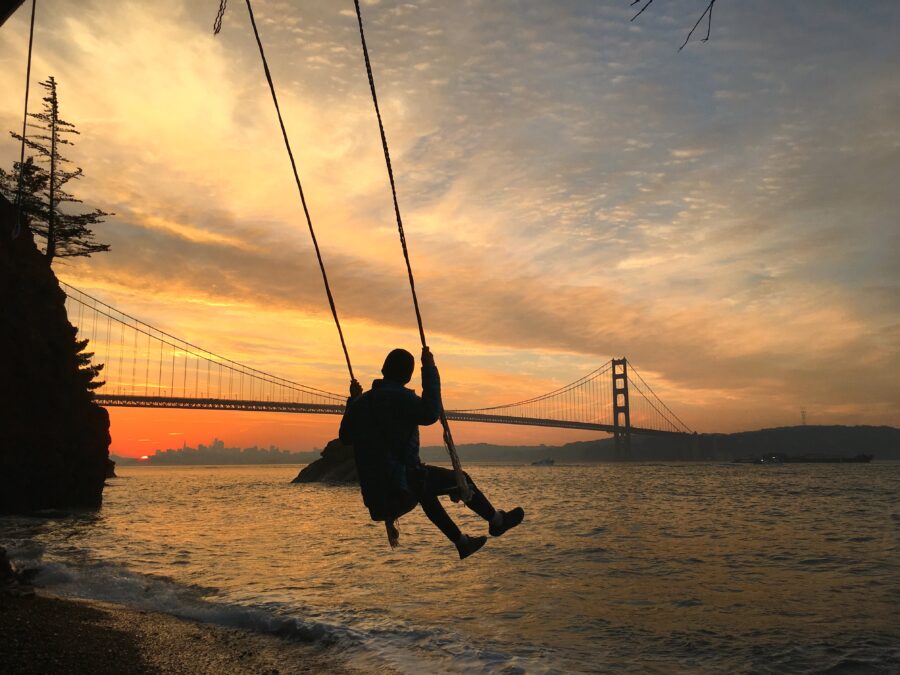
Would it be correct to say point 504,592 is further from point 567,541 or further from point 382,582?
point 567,541

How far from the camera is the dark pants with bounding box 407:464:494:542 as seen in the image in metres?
4.76

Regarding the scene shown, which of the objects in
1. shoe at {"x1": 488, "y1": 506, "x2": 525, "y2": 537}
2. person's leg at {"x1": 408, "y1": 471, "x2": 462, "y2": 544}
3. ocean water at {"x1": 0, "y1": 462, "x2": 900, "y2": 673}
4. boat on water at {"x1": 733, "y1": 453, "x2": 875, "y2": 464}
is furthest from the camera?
boat on water at {"x1": 733, "y1": 453, "x2": 875, "y2": 464}

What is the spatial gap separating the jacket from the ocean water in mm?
3598

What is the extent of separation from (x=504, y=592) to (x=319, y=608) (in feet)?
12.4

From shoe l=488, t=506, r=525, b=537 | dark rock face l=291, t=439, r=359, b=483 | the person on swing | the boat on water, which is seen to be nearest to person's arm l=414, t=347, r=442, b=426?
the person on swing

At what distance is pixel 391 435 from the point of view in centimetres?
460

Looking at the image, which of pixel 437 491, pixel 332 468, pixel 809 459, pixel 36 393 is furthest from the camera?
pixel 809 459

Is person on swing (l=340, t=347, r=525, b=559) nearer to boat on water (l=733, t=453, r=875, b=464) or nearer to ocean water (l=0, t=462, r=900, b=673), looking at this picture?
ocean water (l=0, t=462, r=900, b=673)

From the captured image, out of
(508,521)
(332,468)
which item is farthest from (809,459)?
(508,521)

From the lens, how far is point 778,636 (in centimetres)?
936

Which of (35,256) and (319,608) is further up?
(35,256)

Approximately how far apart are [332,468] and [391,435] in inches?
2541

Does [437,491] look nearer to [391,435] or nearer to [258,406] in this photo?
[391,435]

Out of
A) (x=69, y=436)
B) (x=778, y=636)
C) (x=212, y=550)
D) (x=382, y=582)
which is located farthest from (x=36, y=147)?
(x=778, y=636)
